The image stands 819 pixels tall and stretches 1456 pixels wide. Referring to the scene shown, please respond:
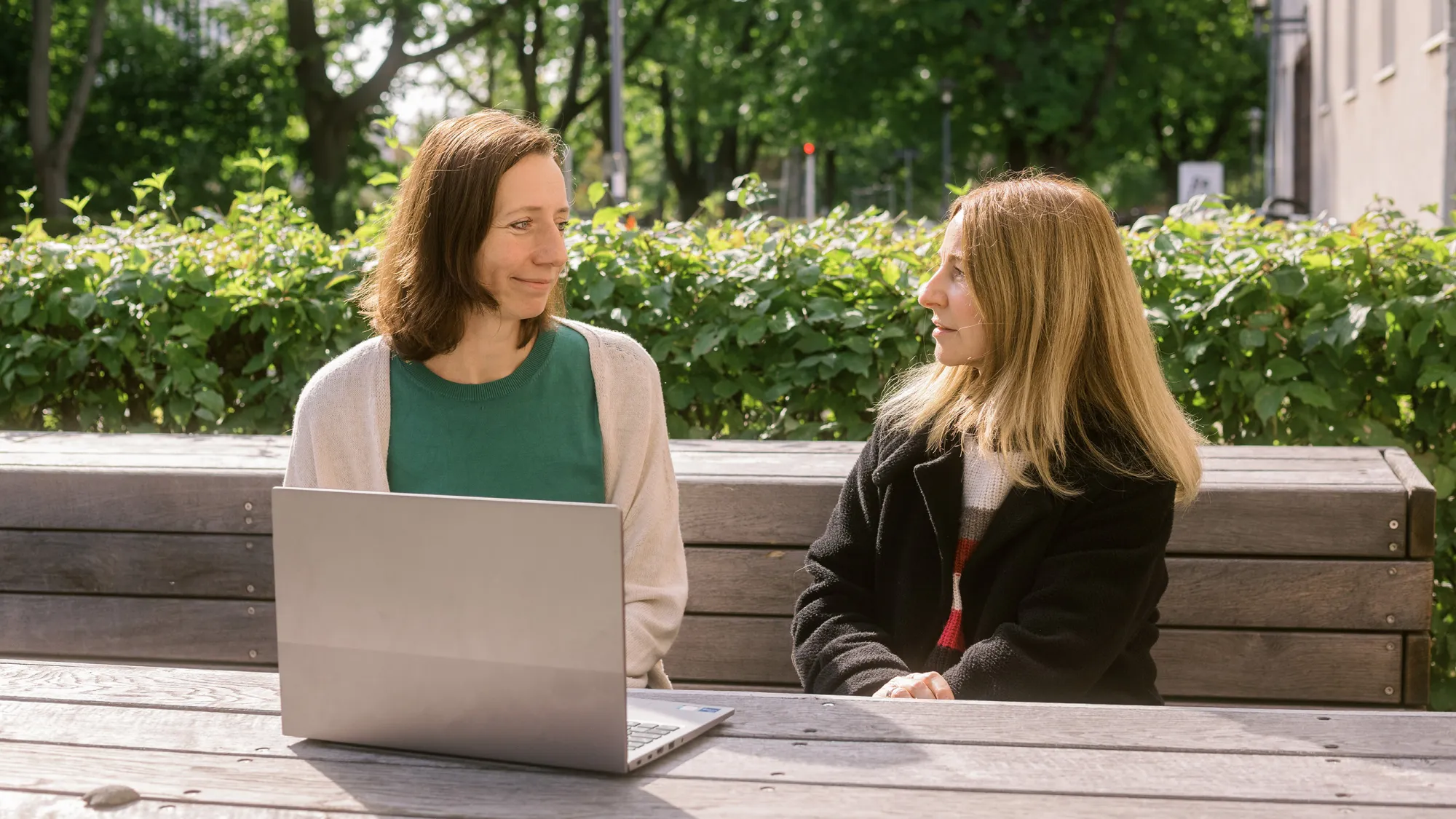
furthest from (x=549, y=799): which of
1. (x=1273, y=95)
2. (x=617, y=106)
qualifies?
(x=1273, y=95)

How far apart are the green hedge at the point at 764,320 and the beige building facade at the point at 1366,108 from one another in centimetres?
412

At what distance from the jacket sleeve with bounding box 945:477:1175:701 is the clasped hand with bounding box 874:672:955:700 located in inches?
2.9

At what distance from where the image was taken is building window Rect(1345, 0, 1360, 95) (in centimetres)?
1789

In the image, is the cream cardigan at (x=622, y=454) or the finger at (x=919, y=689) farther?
A: the cream cardigan at (x=622, y=454)

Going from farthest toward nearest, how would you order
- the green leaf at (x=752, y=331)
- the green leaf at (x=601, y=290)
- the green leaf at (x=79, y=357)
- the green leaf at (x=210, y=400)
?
1. the green leaf at (x=79, y=357)
2. the green leaf at (x=210, y=400)
3. the green leaf at (x=601, y=290)
4. the green leaf at (x=752, y=331)

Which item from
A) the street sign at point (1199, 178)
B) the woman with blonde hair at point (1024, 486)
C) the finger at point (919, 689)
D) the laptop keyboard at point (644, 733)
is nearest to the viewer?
the laptop keyboard at point (644, 733)

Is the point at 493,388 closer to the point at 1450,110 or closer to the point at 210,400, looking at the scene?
the point at 210,400

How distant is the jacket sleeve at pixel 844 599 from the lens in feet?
8.79

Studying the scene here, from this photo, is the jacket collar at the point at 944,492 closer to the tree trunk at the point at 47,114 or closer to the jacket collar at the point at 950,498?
the jacket collar at the point at 950,498

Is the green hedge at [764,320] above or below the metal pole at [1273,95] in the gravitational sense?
below

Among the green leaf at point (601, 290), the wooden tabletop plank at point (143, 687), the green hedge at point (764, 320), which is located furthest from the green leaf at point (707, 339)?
the wooden tabletop plank at point (143, 687)

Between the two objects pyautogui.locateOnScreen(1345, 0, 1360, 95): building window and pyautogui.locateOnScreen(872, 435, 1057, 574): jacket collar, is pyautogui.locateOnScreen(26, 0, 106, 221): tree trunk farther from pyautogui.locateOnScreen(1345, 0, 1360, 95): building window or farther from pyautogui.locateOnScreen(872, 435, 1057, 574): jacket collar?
pyautogui.locateOnScreen(872, 435, 1057, 574): jacket collar

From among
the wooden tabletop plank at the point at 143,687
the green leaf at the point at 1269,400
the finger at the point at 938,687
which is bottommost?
the finger at the point at 938,687

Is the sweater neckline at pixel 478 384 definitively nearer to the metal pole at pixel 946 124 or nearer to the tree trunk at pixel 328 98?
the tree trunk at pixel 328 98
